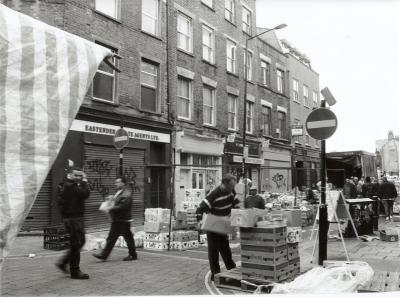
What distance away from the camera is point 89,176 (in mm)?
14656

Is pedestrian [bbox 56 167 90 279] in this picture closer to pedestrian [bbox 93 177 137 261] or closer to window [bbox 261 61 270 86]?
pedestrian [bbox 93 177 137 261]

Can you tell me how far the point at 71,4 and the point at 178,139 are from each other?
7.22 m

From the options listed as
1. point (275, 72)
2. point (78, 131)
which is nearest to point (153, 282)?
point (78, 131)

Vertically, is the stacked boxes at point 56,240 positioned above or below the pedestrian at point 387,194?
below

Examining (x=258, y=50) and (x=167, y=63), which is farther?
(x=258, y=50)

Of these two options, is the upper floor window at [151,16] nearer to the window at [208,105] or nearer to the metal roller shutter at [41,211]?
the window at [208,105]

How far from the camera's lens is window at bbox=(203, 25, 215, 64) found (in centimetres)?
2159

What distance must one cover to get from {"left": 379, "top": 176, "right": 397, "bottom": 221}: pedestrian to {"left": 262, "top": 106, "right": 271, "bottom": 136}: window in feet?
33.5

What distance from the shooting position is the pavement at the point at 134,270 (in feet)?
20.4

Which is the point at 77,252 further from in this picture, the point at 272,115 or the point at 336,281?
the point at 272,115

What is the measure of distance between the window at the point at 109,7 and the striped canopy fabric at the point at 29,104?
13686 millimetres

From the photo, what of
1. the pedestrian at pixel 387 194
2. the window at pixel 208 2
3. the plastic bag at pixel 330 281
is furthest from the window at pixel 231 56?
the plastic bag at pixel 330 281

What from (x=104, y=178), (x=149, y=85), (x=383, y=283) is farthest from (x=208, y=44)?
(x=383, y=283)

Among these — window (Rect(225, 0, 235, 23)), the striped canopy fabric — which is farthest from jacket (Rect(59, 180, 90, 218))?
window (Rect(225, 0, 235, 23))
